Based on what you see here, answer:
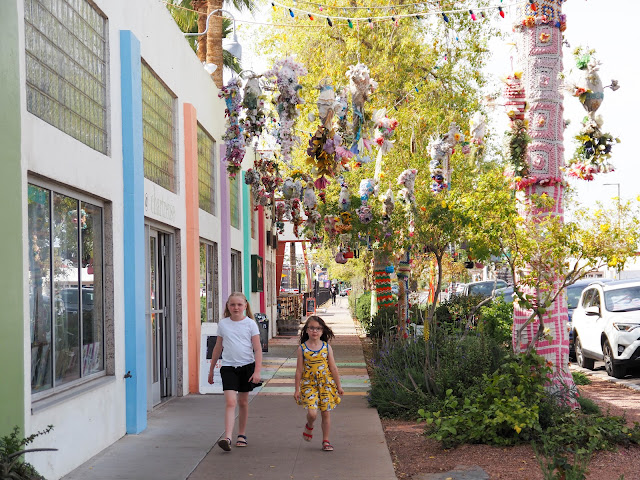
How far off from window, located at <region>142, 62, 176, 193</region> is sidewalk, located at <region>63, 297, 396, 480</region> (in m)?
3.17

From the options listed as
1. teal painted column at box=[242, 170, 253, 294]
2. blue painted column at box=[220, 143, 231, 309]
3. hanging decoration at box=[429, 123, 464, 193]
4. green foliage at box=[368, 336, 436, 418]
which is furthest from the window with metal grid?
green foliage at box=[368, 336, 436, 418]

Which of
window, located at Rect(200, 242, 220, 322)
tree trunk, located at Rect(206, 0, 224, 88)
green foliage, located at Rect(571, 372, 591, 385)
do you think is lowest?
green foliage, located at Rect(571, 372, 591, 385)

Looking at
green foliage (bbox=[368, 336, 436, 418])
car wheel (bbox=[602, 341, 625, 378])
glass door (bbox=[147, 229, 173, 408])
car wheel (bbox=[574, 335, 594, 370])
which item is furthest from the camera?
car wheel (bbox=[574, 335, 594, 370])

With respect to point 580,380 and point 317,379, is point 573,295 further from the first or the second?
point 317,379

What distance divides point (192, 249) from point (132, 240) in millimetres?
3551

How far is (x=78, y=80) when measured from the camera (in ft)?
25.6

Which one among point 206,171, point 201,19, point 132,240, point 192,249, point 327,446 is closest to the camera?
point 327,446

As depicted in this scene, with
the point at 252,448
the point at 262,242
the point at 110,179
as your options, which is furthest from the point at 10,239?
the point at 262,242

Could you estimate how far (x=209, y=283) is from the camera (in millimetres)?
15289

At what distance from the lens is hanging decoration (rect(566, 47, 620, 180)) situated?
9.84 m

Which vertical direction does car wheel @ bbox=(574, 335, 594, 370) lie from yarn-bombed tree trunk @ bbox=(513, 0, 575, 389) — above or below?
below

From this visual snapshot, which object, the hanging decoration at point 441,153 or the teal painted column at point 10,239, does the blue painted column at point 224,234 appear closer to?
the hanging decoration at point 441,153

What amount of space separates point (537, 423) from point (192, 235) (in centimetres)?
668

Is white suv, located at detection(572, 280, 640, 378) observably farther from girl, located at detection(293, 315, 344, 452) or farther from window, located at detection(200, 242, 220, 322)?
girl, located at detection(293, 315, 344, 452)
